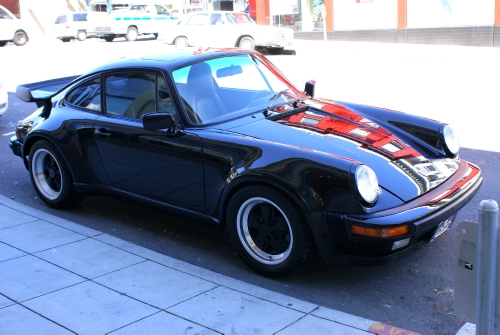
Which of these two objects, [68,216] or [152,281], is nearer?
[152,281]

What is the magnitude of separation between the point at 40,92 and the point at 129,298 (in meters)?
3.29

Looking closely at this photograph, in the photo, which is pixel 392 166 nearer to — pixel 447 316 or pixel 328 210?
pixel 328 210

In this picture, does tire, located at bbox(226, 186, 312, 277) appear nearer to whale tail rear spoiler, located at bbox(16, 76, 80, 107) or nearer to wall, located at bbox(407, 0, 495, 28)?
whale tail rear spoiler, located at bbox(16, 76, 80, 107)

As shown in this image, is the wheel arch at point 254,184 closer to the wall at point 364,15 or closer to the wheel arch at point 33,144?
the wheel arch at point 33,144

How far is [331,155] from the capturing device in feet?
12.5

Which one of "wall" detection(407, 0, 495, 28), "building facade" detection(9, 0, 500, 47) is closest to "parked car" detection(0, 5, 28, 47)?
"building facade" detection(9, 0, 500, 47)

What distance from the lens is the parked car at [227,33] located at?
20.6m

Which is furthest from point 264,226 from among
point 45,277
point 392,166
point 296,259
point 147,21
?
point 147,21

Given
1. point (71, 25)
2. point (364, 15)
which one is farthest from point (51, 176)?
point (71, 25)

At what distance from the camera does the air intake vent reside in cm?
360

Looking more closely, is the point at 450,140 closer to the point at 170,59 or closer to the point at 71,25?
the point at 170,59

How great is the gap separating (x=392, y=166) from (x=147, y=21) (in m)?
28.4

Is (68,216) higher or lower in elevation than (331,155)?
lower

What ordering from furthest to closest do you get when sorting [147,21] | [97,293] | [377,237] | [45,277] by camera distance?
[147,21]
[45,277]
[97,293]
[377,237]
